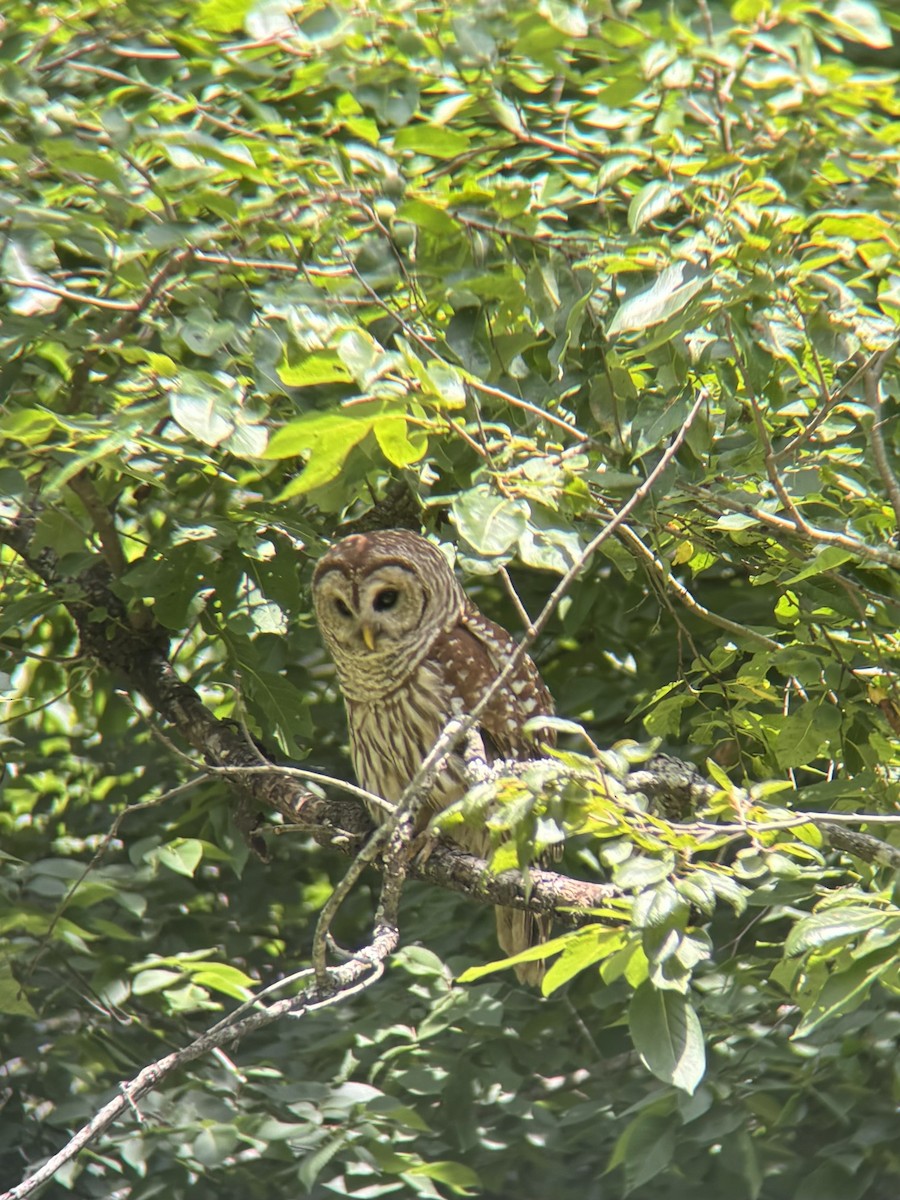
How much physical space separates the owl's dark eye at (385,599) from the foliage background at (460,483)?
0.23 meters

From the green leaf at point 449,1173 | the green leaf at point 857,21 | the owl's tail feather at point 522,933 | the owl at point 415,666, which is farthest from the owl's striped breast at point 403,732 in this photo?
the green leaf at point 857,21

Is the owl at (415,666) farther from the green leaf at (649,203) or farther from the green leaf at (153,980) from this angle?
the green leaf at (649,203)

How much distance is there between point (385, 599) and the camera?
3549 mm

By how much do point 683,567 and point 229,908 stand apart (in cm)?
179

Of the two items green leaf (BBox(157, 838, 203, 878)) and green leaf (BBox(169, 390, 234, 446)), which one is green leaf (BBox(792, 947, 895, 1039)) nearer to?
green leaf (BBox(169, 390, 234, 446))

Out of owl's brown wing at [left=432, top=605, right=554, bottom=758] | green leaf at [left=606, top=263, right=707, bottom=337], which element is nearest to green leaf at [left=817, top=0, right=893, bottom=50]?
green leaf at [left=606, top=263, right=707, bottom=337]

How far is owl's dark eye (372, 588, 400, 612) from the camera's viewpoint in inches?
138

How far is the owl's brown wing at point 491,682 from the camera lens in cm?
353

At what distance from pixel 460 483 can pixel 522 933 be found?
160cm

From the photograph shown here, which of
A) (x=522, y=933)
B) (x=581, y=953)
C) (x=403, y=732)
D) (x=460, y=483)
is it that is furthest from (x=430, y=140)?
(x=522, y=933)

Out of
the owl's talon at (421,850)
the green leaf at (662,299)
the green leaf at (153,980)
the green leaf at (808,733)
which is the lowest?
the green leaf at (153,980)

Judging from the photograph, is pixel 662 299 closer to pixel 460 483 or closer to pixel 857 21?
pixel 857 21

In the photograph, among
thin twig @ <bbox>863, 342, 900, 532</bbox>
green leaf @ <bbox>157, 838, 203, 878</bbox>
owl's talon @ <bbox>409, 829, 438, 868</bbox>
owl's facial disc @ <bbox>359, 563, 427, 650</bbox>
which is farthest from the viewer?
owl's facial disc @ <bbox>359, 563, 427, 650</bbox>

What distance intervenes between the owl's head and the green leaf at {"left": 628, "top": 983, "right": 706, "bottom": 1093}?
1.74 meters
